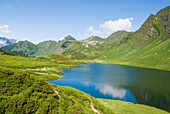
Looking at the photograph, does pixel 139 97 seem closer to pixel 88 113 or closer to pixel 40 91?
pixel 88 113

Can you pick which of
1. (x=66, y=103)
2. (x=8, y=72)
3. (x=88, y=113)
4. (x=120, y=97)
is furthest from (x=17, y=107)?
(x=120, y=97)

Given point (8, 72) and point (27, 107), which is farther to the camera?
point (8, 72)

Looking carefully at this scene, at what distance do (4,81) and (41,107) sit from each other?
7605 millimetres

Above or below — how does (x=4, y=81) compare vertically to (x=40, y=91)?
above

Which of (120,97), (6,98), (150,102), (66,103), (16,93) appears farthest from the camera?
(120,97)

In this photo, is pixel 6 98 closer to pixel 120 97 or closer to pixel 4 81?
pixel 4 81

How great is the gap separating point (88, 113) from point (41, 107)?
10.1 m

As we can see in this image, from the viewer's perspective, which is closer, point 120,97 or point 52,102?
point 52,102

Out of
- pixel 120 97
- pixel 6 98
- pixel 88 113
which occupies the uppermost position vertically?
pixel 6 98

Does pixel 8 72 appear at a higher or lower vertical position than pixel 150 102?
higher

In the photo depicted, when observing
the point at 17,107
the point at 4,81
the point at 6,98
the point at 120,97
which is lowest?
the point at 120,97

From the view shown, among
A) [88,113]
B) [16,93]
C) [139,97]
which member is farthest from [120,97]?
[16,93]

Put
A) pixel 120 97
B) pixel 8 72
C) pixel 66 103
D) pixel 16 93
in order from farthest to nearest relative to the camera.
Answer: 1. pixel 120 97
2. pixel 66 103
3. pixel 8 72
4. pixel 16 93

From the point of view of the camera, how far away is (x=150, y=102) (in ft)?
204
